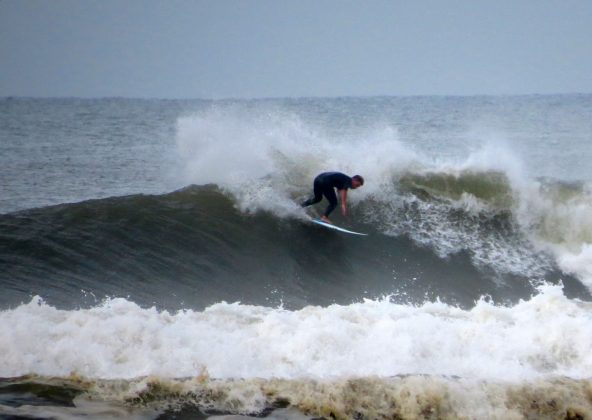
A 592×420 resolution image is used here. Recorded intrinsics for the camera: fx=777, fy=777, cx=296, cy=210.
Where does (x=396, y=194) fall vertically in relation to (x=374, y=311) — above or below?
above

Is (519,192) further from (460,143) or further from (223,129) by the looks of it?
(460,143)

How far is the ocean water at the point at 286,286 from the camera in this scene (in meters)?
6.56

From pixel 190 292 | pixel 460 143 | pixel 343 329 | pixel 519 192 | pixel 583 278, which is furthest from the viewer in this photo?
pixel 460 143

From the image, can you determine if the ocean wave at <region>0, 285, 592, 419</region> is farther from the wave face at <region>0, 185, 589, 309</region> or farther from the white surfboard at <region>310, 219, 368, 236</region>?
the white surfboard at <region>310, 219, 368, 236</region>

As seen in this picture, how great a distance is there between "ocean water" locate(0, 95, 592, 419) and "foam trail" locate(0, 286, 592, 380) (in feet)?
0.07

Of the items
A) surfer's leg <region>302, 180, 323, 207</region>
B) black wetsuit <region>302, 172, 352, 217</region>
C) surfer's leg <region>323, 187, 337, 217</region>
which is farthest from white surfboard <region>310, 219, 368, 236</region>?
black wetsuit <region>302, 172, 352, 217</region>

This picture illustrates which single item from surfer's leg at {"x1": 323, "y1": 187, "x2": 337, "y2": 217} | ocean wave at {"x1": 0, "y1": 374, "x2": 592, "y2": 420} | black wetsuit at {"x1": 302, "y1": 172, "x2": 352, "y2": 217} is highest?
black wetsuit at {"x1": 302, "y1": 172, "x2": 352, "y2": 217}

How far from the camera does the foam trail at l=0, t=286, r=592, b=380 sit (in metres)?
6.83

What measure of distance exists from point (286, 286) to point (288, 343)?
383cm

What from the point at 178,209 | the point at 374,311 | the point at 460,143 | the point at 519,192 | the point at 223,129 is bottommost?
the point at 374,311

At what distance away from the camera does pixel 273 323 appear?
7922mm

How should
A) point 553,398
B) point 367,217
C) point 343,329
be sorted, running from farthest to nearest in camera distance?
point 367,217
point 343,329
point 553,398

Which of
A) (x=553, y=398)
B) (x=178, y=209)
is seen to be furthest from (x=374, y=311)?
(x=178, y=209)

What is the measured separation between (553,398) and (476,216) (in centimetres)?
837
